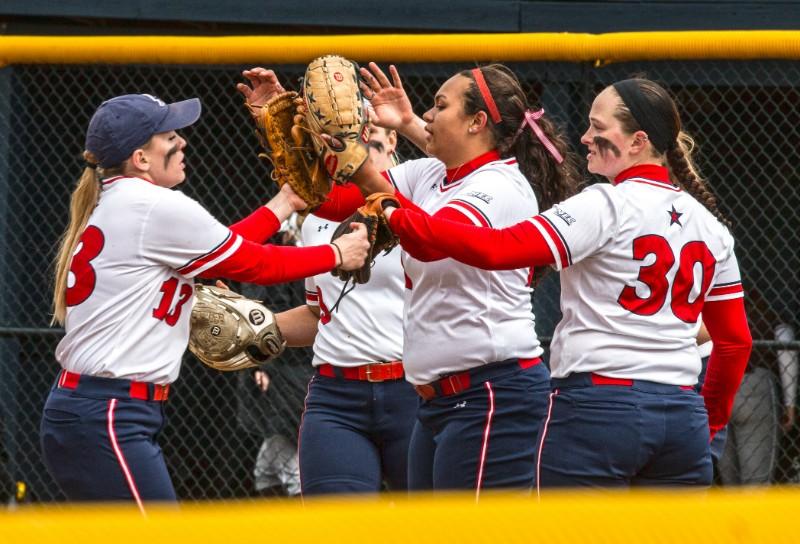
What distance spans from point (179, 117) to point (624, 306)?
57.2 inches

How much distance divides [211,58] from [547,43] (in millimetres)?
1425

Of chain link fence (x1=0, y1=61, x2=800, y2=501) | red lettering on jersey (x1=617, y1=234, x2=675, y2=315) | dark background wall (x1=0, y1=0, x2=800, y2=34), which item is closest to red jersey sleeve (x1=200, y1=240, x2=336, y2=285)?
red lettering on jersey (x1=617, y1=234, x2=675, y2=315)

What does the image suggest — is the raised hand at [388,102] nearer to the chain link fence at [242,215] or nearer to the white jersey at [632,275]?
the white jersey at [632,275]

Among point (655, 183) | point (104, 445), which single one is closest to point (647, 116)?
point (655, 183)

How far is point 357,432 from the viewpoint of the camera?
169 inches

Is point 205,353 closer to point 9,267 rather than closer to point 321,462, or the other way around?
point 321,462

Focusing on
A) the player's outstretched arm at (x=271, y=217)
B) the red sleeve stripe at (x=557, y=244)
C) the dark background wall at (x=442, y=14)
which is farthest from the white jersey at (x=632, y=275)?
the dark background wall at (x=442, y=14)

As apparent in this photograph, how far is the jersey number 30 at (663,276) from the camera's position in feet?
10.7

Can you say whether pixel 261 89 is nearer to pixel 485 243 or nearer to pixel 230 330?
pixel 230 330

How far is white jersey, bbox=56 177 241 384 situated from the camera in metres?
3.49

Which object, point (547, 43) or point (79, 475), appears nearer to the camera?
point (79, 475)

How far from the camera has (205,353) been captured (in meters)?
4.16

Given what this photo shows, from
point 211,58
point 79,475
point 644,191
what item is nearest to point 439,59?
point 211,58

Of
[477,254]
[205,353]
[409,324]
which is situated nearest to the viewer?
[477,254]
